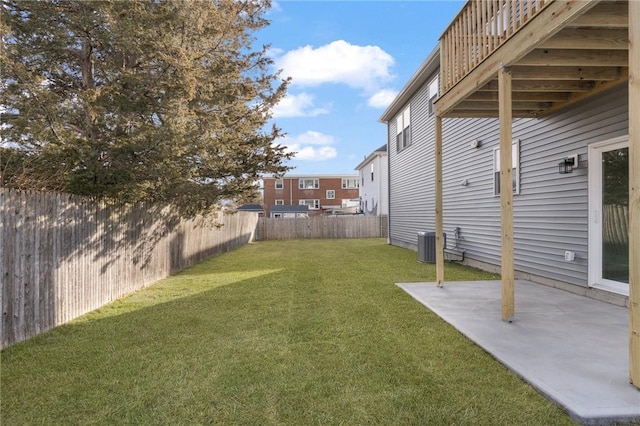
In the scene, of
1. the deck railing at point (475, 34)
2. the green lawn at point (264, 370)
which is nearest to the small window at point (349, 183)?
the deck railing at point (475, 34)

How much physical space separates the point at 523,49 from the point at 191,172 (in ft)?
19.1

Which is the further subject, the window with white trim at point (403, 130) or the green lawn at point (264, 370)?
the window with white trim at point (403, 130)

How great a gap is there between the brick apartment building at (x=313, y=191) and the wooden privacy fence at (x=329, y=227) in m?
15.6

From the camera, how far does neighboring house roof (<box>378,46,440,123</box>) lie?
33.2 ft

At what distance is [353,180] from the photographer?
128 feet

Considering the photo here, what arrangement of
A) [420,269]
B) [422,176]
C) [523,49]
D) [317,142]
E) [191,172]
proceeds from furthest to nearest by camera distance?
[317,142] < [422,176] < [420,269] < [191,172] < [523,49]

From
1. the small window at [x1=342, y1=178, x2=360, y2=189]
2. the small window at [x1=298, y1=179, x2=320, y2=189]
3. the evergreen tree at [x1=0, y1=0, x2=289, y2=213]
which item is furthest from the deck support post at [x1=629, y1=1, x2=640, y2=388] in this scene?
the small window at [x1=342, y1=178, x2=360, y2=189]

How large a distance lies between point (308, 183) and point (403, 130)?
24114mm

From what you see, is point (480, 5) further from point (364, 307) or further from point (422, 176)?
point (422, 176)

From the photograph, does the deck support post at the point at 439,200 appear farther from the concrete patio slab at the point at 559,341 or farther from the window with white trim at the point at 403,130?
the window with white trim at the point at 403,130

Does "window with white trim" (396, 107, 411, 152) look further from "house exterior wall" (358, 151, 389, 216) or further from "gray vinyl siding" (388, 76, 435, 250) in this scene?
"house exterior wall" (358, 151, 389, 216)

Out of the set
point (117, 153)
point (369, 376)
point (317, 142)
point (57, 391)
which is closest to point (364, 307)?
point (369, 376)

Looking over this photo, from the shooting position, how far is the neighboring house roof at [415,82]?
10.1 m

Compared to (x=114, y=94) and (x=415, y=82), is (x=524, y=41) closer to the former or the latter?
(x=114, y=94)
